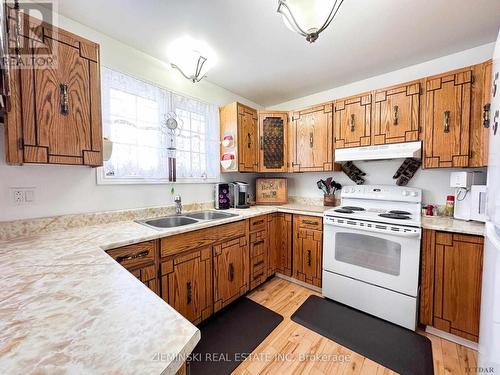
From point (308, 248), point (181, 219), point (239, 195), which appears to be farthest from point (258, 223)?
point (181, 219)

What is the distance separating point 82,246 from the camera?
3.82 ft

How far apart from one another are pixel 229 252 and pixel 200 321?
60 cm

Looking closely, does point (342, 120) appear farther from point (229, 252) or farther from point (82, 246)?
Answer: point (82, 246)

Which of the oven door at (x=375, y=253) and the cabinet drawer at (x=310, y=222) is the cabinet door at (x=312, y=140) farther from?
Result: the oven door at (x=375, y=253)

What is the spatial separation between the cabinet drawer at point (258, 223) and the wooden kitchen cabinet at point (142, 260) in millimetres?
1055

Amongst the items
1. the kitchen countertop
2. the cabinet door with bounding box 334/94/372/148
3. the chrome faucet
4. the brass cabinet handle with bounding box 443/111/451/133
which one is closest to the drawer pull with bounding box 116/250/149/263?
the kitchen countertop

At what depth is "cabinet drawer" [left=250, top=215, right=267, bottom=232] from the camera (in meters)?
2.26

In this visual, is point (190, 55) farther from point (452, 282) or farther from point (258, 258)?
point (452, 282)

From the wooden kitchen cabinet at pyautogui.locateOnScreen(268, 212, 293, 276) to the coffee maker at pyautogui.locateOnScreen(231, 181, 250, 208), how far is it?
41cm

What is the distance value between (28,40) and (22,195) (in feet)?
3.10

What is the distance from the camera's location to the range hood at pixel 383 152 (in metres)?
1.95

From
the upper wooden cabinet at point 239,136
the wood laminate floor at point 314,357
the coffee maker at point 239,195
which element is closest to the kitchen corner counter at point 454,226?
the wood laminate floor at point 314,357

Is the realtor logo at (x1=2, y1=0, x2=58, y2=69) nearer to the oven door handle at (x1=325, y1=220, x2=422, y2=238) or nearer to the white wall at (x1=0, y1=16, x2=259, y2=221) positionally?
the white wall at (x1=0, y1=16, x2=259, y2=221)

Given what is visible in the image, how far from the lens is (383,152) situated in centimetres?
208
